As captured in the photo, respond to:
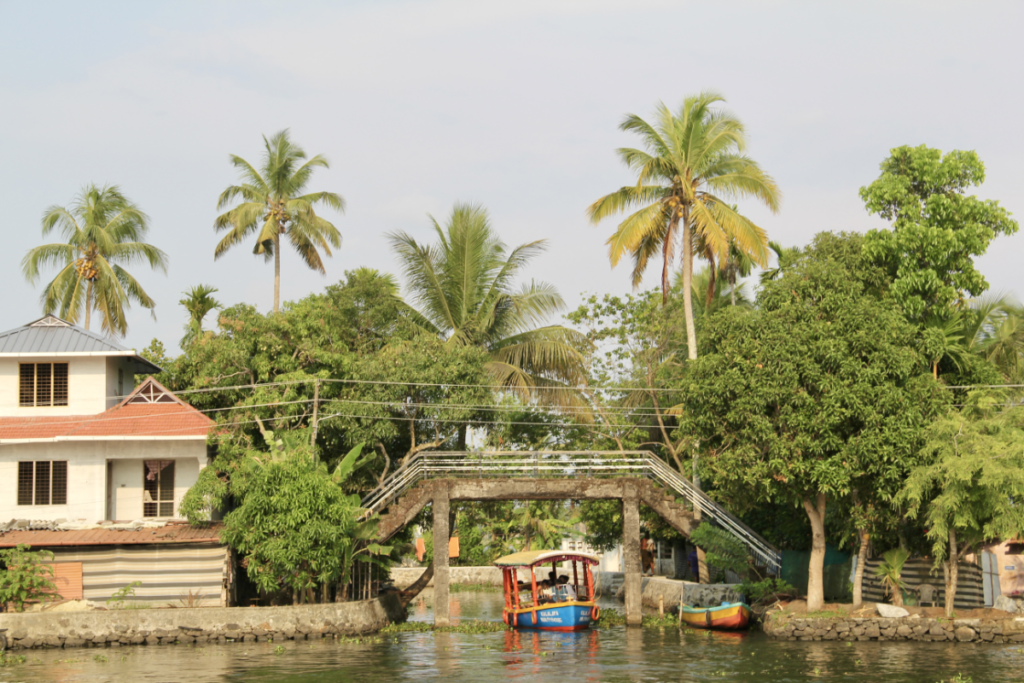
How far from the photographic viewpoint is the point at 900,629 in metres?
29.0

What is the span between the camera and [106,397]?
3619cm

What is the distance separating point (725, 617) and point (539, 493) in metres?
7.54

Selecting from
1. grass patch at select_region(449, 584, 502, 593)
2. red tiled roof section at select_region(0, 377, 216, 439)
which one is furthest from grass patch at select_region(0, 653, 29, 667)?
grass patch at select_region(449, 584, 502, 593)

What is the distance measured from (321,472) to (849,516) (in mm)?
16697

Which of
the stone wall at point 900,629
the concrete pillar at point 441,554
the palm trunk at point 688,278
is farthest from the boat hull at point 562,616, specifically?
the palm trunk at point 688,278

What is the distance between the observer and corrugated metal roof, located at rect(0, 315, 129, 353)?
3581 cm

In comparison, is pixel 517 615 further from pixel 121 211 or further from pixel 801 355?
pixel 121 211

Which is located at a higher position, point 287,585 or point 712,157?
point 712,157

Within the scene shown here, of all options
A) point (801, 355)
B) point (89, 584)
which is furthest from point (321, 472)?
point (801, 355)

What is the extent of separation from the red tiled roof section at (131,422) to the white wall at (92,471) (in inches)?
20.6

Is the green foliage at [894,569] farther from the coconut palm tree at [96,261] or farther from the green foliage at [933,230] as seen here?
the coconut palm tree at [96,261]

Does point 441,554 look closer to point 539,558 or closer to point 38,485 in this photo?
point 539,558

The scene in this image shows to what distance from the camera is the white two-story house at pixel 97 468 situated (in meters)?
32.9

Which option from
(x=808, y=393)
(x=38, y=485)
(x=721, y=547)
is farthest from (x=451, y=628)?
(x=38, y=485)
